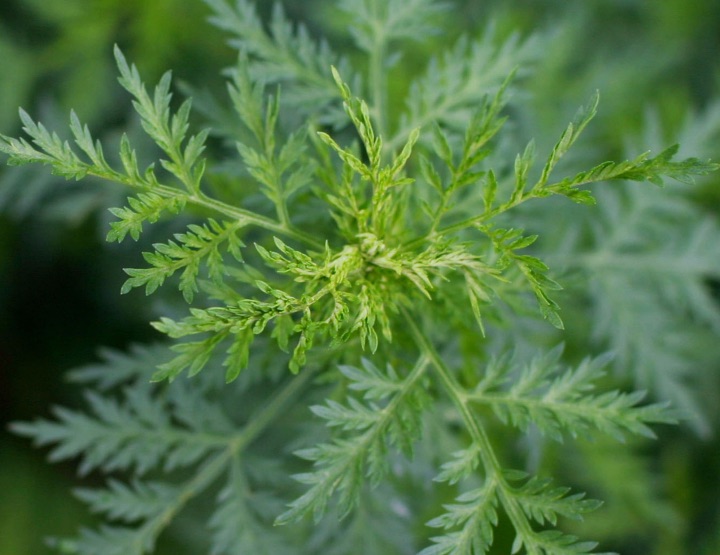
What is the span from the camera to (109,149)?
2480mm

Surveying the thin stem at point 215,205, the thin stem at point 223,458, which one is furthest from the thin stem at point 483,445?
the thin stem at point 223,458

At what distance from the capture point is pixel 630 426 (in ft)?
4.72

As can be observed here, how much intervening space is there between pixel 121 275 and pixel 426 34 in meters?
1.53

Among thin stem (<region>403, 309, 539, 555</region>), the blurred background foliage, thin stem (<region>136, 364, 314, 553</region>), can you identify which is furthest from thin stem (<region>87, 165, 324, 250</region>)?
the blurred background foliage

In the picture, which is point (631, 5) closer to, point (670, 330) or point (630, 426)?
point (670, 330)

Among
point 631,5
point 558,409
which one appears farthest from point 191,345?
point 631,5

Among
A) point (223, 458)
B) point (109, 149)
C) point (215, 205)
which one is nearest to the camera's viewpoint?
point (215, 205)

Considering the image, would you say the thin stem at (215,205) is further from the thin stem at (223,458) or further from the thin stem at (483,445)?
the thin stem at (223,458)

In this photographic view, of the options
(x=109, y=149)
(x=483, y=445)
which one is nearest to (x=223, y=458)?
(x=483, y=445)

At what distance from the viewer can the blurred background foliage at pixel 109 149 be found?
8.66 ft

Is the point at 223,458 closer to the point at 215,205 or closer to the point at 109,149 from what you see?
the point at 215,205

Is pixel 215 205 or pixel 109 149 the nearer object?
pixel 215 205

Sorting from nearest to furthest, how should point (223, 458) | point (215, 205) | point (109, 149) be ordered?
point (215, 205), point (223, 458), point (109, 149)

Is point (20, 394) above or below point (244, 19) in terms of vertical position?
below
